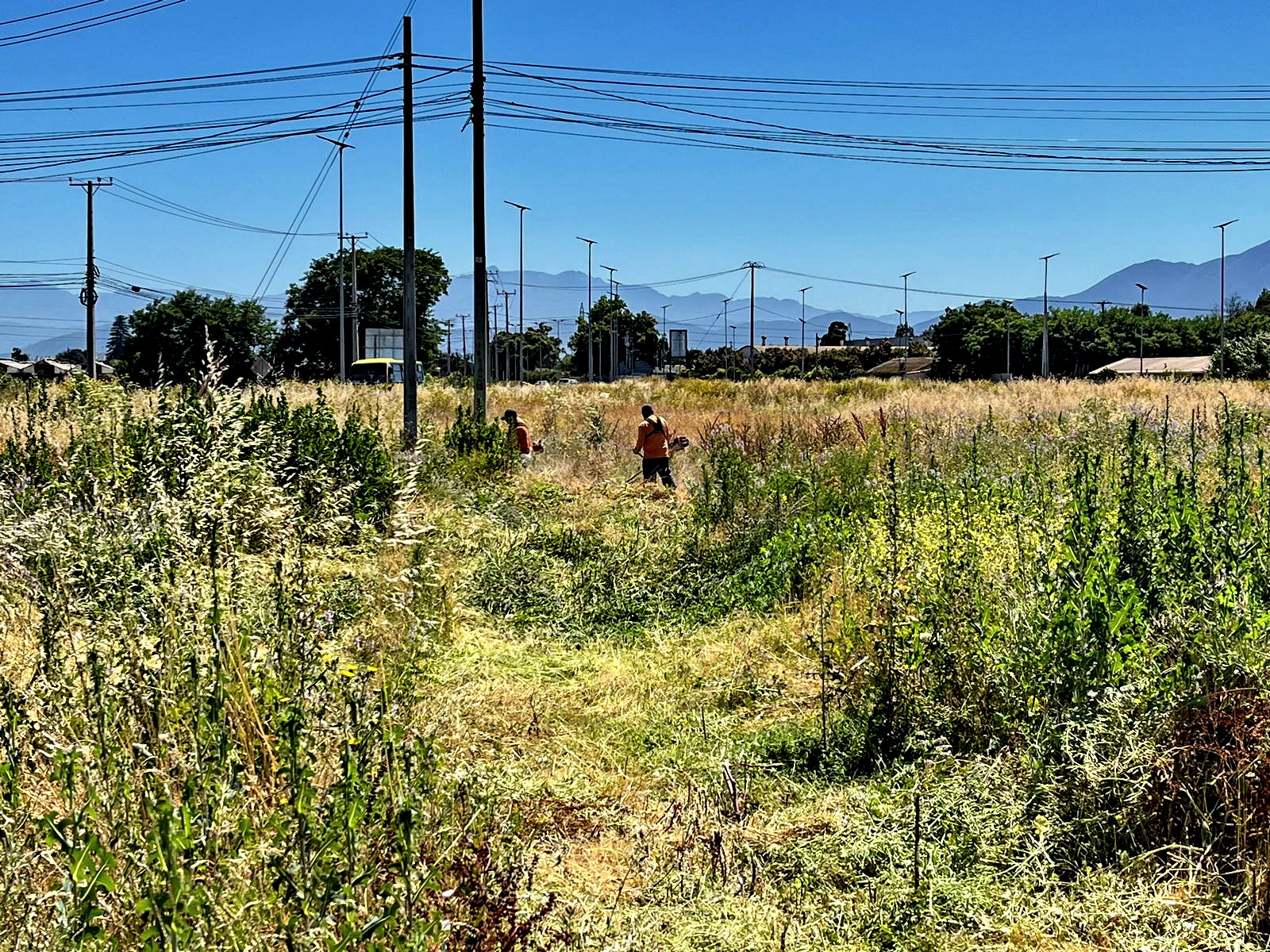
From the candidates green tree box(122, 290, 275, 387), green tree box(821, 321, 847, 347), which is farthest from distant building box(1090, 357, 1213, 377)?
green tree box(122, 290, 275, 387)

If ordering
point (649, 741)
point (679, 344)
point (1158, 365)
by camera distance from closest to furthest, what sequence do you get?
point (649, 741)
point (1158, 365)
point (679, 344)

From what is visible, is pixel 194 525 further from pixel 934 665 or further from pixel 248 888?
pixel 934 665

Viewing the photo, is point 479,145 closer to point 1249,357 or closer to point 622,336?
point 1249,357

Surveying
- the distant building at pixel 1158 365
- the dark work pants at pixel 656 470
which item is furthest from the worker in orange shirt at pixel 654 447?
the distant building at pixel 1158 365

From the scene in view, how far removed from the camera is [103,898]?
2531mm

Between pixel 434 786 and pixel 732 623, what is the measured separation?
3883mm

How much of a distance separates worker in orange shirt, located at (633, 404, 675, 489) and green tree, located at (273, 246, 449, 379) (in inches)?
2181

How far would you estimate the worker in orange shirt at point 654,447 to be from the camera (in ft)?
44.3

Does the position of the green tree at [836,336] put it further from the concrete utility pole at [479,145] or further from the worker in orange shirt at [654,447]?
the worker in orange shirt at [654,447]

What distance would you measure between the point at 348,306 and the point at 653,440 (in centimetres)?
6041

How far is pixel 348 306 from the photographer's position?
69500mm

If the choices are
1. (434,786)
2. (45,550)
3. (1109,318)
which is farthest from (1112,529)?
(1109,318)

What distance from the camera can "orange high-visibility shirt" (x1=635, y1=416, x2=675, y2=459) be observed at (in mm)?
13477

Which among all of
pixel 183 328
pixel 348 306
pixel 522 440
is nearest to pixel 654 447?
pixel 522 440
